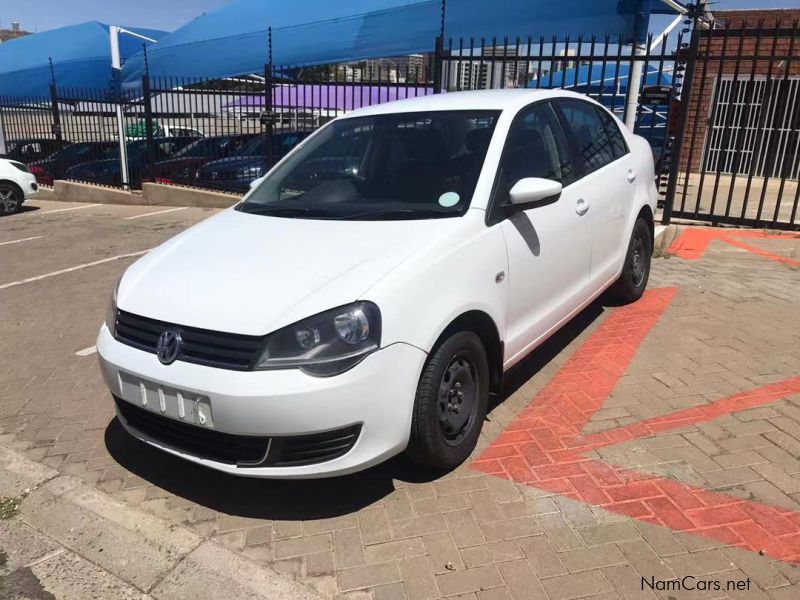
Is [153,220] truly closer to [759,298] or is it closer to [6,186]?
[6,186]

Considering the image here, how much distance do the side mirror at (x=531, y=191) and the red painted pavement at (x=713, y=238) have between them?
4.57m

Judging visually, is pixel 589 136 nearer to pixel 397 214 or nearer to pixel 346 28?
pixel 397 214

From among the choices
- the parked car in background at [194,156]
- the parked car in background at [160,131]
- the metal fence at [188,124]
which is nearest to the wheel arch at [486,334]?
the metal fence at [188,124]

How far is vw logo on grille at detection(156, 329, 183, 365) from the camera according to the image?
2617 millimetres

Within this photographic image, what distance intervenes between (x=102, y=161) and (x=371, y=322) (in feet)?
49.3

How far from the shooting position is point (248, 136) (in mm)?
12672

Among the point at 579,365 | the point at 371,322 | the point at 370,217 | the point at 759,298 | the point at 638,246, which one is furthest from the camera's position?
the point at 759,298

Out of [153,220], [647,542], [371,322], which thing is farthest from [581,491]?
[153,220]

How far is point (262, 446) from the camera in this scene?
259cm

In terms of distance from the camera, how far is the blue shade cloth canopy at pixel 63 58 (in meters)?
19.8

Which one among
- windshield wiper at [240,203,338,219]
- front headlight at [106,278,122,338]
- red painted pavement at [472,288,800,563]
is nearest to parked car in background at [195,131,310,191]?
windshield wiper at [240,203,338,219]

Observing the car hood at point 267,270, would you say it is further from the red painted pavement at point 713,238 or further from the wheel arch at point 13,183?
the wheel arch at point 13,183

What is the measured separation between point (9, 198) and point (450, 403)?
13003 millimetres

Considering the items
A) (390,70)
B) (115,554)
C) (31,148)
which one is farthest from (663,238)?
(31,148)
